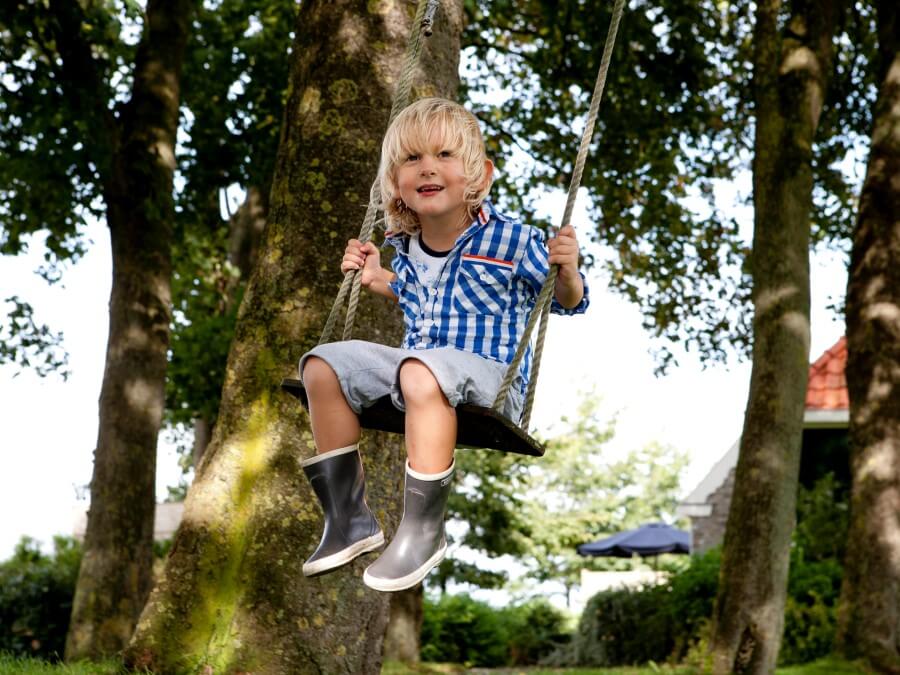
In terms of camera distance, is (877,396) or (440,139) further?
(877,396)

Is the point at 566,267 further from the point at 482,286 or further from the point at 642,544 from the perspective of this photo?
the point at 642,544

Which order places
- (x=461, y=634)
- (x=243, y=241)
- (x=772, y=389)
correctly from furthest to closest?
(x=461, y=634) → (x=243, y=241) → (x=772, y=389)

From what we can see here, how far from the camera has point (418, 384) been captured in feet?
11.4

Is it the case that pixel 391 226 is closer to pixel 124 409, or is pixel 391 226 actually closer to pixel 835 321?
pixel 124 409

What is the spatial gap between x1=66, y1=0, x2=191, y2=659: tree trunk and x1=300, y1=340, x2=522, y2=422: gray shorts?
7324mm

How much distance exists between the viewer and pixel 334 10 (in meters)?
6.01

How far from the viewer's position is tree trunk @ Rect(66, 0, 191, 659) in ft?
34.7

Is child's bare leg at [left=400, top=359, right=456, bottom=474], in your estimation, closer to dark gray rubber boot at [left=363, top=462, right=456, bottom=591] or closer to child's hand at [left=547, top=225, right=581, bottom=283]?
dark gray rubber boot at [left=363, top=462, right=456, bottom=591]

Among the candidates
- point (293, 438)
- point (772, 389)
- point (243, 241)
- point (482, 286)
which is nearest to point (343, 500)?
point (482, 286)

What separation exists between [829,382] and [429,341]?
15.8m

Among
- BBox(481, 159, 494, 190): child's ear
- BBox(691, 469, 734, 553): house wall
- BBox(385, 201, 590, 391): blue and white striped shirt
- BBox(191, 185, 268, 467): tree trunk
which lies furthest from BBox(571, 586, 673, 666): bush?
BBox(481, 159, 494, 190): child's ear

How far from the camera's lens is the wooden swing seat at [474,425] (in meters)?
3.34

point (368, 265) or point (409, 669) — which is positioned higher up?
point (368, 265)

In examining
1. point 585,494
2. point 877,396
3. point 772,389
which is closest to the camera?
point 772,389
